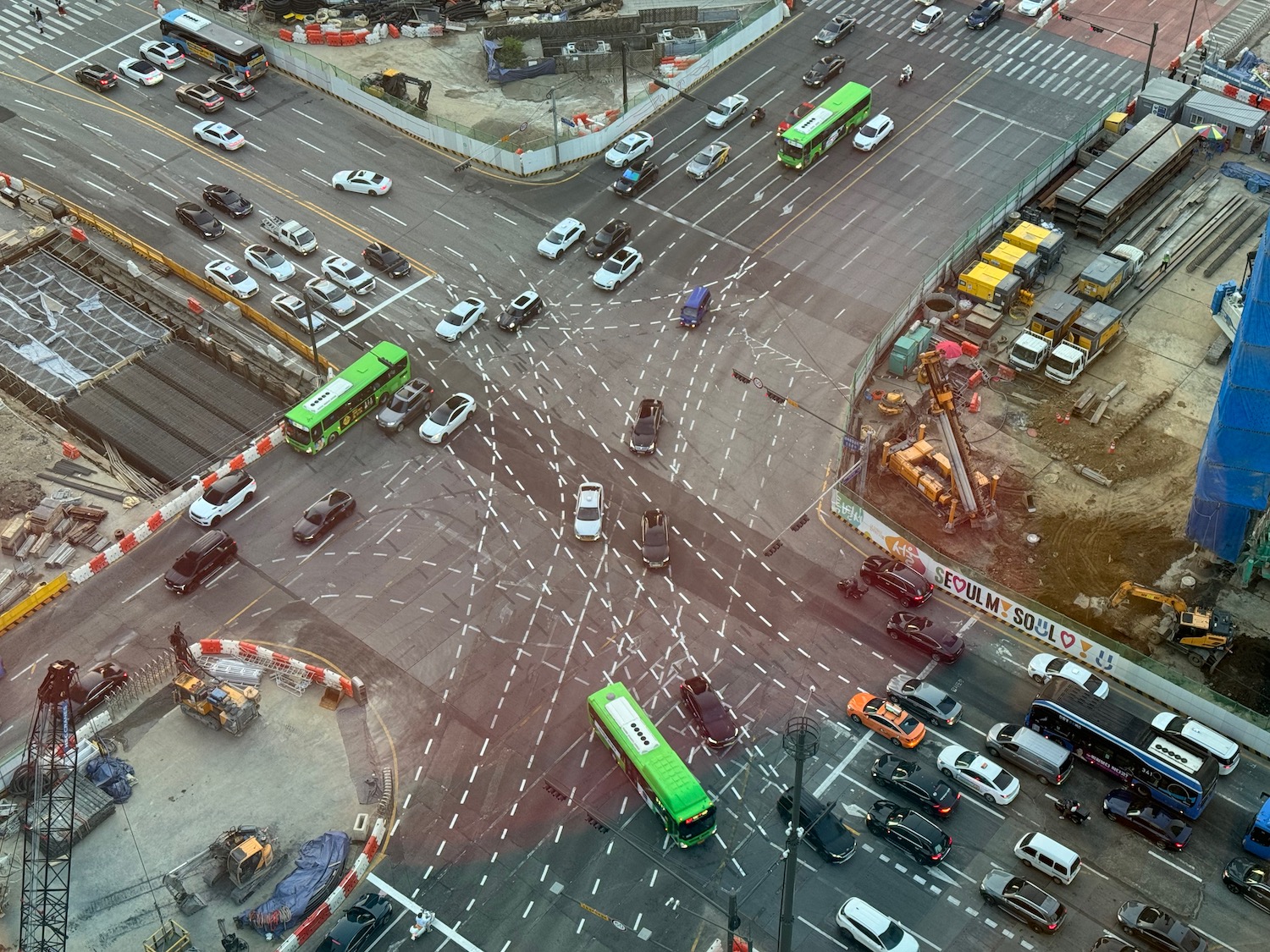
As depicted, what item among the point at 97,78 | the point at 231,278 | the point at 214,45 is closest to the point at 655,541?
the point at 231,278

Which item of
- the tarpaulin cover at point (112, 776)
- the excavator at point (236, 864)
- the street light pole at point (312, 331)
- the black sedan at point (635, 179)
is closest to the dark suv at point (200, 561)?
the tarpaulin cover at point (112, 776)

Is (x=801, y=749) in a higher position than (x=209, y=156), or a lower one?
higher

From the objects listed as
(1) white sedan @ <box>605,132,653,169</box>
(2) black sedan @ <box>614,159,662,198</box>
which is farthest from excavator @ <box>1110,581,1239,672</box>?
(1) white sedan @ <box>605,132,653,169</box>

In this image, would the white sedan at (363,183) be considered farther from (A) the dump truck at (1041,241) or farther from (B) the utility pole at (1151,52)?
(B) the utility pole at (1151,52)

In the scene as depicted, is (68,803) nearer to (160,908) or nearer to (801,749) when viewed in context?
(160,908)

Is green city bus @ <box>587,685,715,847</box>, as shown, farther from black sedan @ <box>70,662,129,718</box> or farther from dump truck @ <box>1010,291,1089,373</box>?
dump truck @ <box>1010,291,1089,373</box>

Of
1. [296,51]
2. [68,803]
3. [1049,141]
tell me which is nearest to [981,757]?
[68,803]

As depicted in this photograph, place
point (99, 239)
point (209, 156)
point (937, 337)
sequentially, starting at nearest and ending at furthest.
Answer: point (937, 337), point (99, 239), point (209, 156)

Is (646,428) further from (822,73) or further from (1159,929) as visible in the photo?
(822,73)
